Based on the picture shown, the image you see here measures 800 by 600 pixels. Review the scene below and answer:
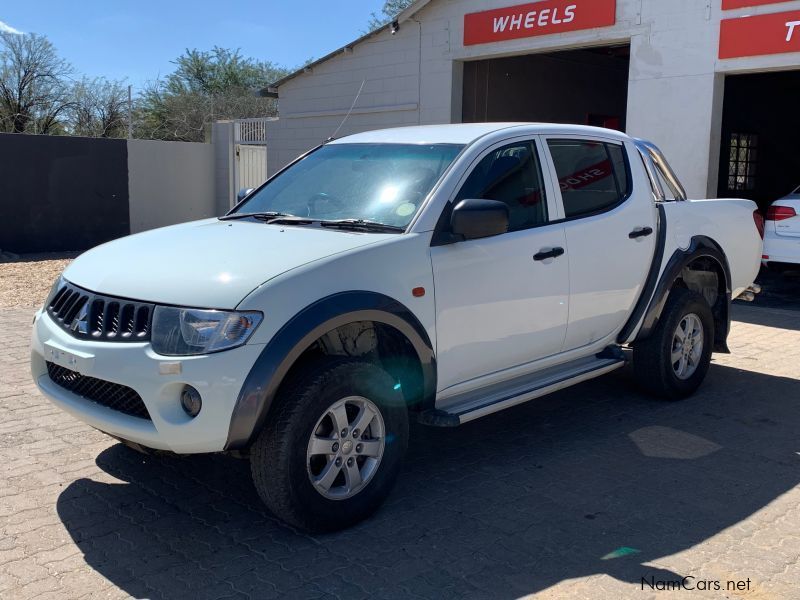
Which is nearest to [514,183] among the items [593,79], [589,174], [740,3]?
[589,174]

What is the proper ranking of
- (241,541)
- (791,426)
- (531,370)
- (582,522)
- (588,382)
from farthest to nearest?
(588,382) < (791,426) < (531,370) < (582,522) < (241,541)

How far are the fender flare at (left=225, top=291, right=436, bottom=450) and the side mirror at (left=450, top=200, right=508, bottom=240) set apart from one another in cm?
55

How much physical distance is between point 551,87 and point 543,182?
40.5 feet

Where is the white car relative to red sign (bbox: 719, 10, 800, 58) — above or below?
below

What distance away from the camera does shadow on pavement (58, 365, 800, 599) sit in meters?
3.52

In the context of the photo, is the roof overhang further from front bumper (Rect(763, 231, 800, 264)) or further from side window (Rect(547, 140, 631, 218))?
side window (Rect(547, 140, 631, 218))

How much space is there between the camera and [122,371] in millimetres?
3559

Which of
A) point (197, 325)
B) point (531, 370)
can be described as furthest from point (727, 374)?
point (197, 325)

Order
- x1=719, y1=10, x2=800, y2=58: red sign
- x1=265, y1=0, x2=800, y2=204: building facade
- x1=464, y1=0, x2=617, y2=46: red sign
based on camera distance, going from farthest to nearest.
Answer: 1. x1=464, y1=0, x2=617, y2=46: red sign
2. x1=265, y1=0, x2=800, y2=204: building facade
3. x1=719, y1=10, x2=800, y2=58: red sign

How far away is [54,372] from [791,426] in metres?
4.72

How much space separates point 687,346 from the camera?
20.2 ft

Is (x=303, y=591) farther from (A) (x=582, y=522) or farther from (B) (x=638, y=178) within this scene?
(B) (x=638, y=178)

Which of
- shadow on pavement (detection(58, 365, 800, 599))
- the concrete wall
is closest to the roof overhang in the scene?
the concrete wall

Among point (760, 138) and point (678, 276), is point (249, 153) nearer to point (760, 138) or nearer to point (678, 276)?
point (760, 138)
